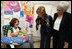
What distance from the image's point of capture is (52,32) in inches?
111

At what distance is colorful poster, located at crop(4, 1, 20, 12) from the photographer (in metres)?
3.00

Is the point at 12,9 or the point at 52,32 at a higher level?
the point at 12,9

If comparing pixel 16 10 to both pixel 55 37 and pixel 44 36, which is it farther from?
pixel 55 37

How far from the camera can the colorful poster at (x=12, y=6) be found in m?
Answer: 3.00

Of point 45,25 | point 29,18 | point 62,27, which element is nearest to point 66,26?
point 62,27

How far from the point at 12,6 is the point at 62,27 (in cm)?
142

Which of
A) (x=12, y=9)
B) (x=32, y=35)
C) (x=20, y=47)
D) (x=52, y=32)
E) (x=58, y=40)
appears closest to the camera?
(x=20, y=47)

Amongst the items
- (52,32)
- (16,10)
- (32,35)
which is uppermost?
(16,10)

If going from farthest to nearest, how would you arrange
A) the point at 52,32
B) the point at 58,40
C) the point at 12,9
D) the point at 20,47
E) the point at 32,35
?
the point at 32,35 → the point at 12,9 → the point at 52,32 → the point at 58,40 → the point at 20,47

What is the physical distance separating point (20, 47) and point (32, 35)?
→ 0.99 meters

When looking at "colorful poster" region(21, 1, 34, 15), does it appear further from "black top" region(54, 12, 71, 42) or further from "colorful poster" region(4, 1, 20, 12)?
"black top" region(54, 12, 71, 42)

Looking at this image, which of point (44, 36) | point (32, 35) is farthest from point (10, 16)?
point (44, 36)

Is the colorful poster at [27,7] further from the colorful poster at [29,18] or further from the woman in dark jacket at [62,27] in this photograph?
the woman in dark jacket at [62,27]

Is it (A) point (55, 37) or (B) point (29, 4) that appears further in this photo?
(B) point (29, 4)
